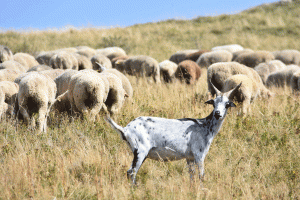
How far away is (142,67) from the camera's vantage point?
14727mm

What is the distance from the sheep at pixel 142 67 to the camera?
1455 cm

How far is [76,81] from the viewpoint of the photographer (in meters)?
7.59

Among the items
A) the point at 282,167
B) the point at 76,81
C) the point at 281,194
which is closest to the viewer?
the point at 281,194

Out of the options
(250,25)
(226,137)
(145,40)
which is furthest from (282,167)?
(250,25)

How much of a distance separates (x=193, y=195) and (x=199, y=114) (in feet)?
11.7

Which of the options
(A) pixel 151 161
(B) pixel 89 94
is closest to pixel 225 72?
(B) pixel 89 94

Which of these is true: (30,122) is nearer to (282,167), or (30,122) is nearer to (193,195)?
(193,195)

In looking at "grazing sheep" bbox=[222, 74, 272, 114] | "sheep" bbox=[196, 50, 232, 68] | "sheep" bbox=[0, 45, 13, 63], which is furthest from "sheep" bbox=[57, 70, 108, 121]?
"sheep" bbox=[196, 50, 232, 68]

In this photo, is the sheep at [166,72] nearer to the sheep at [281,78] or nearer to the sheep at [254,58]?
the sheep at [281,78]

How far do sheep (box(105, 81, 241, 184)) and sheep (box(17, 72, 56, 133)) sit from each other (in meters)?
3.14

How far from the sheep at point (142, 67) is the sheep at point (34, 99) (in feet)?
23.3

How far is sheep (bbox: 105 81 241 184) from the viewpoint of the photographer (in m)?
4.30

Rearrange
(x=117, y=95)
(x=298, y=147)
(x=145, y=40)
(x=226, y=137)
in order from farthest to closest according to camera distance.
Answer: (x=145, y=40) < (x=117, y=95) < (x=226, y=137) < (x=298, y=147)

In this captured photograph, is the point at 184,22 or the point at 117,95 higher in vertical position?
the point at 184,22
